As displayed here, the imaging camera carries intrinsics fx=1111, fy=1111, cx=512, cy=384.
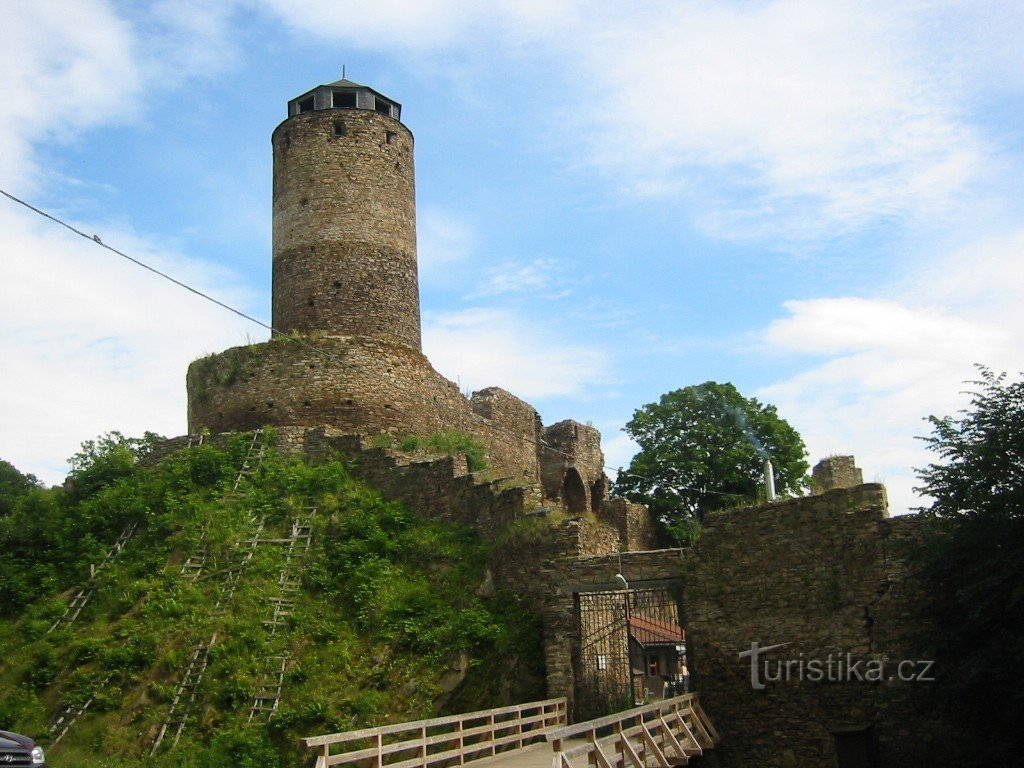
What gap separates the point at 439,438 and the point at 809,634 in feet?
37.7

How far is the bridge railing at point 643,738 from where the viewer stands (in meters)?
13.2

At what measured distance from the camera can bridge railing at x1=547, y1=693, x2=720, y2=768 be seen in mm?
13180

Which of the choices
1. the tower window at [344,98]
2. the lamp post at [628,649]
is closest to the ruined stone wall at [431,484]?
the lamp post at [628,649]

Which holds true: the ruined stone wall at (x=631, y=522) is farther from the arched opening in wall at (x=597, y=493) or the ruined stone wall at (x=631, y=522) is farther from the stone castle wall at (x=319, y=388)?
the stone castle wall at (x=319, y=388)

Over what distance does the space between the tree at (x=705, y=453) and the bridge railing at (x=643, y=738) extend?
14.7 metres

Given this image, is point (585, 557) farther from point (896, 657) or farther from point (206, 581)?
point (206, 581)

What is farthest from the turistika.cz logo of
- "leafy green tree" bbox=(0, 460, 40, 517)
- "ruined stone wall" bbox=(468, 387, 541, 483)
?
"leafy green tree" bbox=(0, 460, 40, 517)

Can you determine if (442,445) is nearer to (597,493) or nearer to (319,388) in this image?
(319,388)

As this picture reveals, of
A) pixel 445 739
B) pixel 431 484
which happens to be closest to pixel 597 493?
pixel 431 484

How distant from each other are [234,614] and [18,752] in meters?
7.61

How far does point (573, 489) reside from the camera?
33.4 meters

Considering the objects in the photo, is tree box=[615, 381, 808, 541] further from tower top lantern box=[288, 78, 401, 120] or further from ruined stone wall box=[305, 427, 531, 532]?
tower top lantern box=[288, 78, 401, 120]

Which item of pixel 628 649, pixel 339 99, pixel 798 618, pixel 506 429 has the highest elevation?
pixel 339 99

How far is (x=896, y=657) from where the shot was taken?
16.7m
